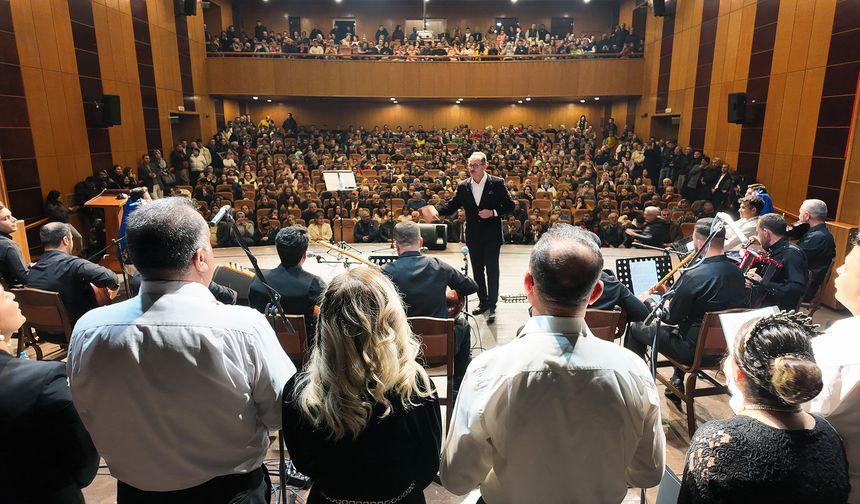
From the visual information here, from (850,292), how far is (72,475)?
2.39 m

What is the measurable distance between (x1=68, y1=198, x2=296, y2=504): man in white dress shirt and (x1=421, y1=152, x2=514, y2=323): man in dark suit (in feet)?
10.9

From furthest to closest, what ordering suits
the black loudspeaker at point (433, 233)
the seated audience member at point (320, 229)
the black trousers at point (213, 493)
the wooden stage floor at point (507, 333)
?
the seated audience member at point (320, 229)
the black loudspeaker at point (433, 233)
the wooden stage floor at point (507, 333)
the black trousers at point (213, 493)

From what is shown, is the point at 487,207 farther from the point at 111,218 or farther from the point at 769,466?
the point at 111,218

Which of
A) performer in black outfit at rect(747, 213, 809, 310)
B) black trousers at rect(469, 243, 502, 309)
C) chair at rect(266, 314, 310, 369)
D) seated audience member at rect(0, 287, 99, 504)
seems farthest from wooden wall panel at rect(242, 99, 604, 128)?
seated audience member at rect(0, 287, 99, 504)

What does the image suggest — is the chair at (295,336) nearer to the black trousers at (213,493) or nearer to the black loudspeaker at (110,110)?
the black trousers at (213,493)

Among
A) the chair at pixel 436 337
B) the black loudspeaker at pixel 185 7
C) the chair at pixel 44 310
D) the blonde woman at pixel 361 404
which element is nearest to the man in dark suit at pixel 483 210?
the chair at pixel 436 337

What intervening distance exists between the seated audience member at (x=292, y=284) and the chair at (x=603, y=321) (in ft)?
5.10

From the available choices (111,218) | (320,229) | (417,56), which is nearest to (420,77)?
(417,56)

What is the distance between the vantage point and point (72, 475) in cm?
138

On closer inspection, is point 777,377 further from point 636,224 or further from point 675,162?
point 675,162

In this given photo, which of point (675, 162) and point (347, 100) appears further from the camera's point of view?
point (347, 100)

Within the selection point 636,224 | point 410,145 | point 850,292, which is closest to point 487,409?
point 850,292

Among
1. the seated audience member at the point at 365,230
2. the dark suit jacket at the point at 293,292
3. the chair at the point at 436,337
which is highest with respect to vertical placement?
the dark suit jacket at the point at 293,292

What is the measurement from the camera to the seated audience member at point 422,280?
3057mm
